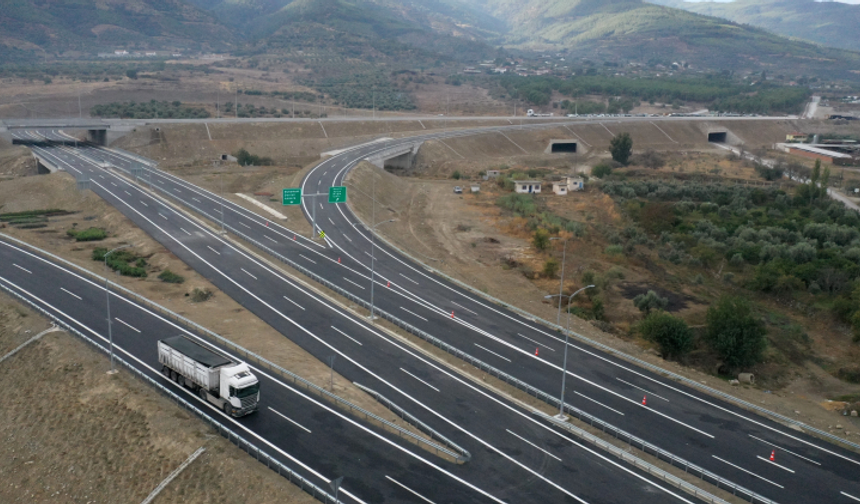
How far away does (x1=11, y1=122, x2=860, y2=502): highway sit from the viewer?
3038 centimetres

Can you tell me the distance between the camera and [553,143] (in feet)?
481

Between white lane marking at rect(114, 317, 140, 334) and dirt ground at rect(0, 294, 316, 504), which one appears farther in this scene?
white lane marking at rect(114, 317, 140, 334)

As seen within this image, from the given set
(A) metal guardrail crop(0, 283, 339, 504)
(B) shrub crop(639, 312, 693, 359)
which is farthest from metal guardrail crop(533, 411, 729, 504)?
(B) shrub crop(639, 312, 693, 359)

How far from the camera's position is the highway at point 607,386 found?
30375 millimetres

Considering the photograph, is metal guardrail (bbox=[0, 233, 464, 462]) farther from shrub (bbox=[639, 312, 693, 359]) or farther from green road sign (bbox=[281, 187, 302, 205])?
shrub (bbox=[639, 312, 693, 359])

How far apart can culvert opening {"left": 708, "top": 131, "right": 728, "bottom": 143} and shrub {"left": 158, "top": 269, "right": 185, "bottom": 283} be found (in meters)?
150

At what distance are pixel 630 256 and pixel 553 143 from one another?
3204 inches

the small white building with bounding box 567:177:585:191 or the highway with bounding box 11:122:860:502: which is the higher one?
the small white building with bounding box 567:177:585:191

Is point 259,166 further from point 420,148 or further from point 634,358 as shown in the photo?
point 634,358

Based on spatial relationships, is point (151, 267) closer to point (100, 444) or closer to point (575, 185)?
point (100, 444)

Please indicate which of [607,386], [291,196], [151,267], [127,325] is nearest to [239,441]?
[127,325]

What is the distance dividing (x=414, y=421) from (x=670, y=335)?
2142cm

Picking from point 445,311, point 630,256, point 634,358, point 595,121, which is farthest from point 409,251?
point 595,121

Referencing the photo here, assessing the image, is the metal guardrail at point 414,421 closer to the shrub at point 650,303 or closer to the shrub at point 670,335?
the shrub at point 670,335
